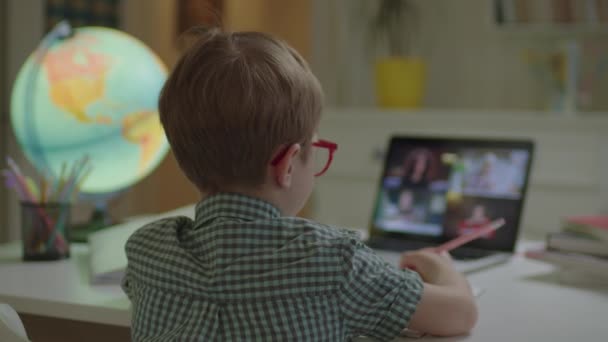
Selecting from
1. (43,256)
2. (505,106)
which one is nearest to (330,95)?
(505,106)

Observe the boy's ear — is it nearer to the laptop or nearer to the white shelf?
the laptop

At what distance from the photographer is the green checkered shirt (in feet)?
2.65

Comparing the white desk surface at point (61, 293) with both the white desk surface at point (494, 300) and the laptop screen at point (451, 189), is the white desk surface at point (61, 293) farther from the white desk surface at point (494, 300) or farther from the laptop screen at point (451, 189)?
the laptop screen at point (451, 189)

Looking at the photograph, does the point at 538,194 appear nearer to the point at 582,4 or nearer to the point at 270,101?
the point at 582,4

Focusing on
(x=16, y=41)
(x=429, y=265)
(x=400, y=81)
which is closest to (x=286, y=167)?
(x=429, y=265)

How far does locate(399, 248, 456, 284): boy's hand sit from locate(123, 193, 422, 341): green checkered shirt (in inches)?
5.2

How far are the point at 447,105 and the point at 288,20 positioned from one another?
0.90 metres

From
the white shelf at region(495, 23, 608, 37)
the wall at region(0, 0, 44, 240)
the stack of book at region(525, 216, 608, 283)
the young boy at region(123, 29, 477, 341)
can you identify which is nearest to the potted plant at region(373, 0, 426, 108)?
the white shelf at region(495, 23, 608, 37)

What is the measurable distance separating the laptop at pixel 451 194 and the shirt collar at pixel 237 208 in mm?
580

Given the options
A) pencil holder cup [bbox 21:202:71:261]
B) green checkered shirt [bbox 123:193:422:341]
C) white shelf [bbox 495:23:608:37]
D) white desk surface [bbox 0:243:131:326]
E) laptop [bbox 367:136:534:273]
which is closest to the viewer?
green checkered shirt [bbox 123:193:422:341]

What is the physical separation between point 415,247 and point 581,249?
32 centimetres

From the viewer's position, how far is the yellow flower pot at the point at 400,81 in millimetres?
3039

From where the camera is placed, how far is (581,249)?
4.14ft

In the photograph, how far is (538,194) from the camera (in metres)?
2.69
